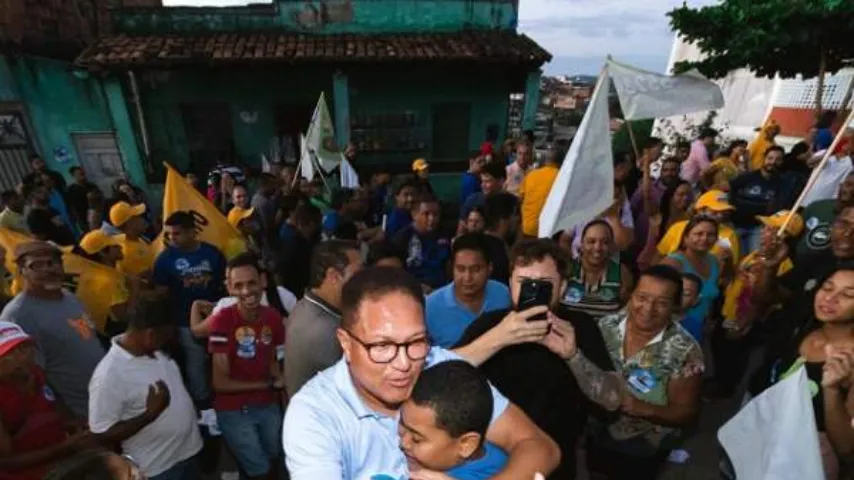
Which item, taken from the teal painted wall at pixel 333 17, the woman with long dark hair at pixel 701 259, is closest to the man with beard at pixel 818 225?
the woman with long dark hair at pixel 701 259

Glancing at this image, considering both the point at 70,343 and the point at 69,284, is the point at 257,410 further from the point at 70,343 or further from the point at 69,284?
the point at 69,284

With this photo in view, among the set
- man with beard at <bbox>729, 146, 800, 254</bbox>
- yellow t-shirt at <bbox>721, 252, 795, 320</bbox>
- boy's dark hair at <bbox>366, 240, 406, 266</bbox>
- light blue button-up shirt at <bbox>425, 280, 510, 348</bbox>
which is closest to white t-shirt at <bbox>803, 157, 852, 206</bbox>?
man with beard at <bbox>729, 146, 800, 254</bbox>

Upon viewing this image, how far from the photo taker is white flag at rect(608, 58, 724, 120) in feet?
16.7

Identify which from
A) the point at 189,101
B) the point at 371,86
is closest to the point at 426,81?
the point at 371,86

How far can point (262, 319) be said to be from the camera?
330 cm

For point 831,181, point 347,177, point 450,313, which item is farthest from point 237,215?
point 831,181

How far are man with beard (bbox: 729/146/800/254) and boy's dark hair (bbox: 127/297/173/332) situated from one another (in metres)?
5.83

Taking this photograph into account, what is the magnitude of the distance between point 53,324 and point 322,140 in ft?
16.7

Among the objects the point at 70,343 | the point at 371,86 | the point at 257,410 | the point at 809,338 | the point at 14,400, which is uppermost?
the point at 371,86

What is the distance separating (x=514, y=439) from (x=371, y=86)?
11621mm

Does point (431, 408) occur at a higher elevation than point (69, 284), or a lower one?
higher

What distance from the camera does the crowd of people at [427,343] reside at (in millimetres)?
1552

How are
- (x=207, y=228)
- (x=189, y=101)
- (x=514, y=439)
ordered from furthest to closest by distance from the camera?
(x=189, y=101)
(x=207, y=228)
(x=514, y=439)

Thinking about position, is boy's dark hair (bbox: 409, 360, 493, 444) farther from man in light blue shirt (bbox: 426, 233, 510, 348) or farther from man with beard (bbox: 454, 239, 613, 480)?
man in light blue shirt (bbox: 426, 233, 510, 348)
